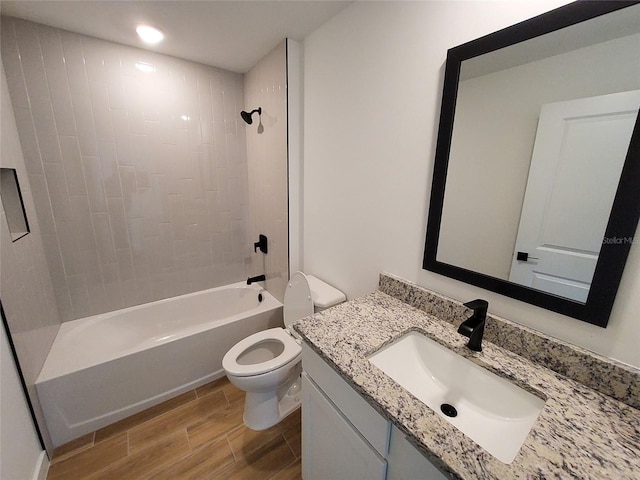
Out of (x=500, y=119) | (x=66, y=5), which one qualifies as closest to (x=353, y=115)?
(x=500, y=119)

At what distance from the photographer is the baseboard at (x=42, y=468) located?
1.23m

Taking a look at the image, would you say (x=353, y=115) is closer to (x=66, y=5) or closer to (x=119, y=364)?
(x=66, y=5)

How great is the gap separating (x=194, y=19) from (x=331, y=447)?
2.18 metres

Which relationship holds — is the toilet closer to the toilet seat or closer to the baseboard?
the toilet seat

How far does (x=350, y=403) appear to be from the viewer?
82cm

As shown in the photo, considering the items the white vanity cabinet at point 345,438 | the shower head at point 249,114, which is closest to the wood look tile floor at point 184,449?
the white vanity cabinet at point 345,438

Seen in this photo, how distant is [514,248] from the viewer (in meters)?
0.88

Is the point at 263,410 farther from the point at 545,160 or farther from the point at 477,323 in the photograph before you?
the point at 545,160

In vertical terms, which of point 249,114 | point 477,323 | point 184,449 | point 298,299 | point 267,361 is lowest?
point 184,449

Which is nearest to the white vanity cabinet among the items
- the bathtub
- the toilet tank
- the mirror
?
the toilet tank

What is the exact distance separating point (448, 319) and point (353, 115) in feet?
3.53

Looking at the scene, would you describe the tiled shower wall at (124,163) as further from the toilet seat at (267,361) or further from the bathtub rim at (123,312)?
the toilet seat at (267,361)

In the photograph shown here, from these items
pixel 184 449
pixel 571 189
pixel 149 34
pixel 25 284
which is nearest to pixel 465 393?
pixel 571 189

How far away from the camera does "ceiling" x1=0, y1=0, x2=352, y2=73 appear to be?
130 cm
